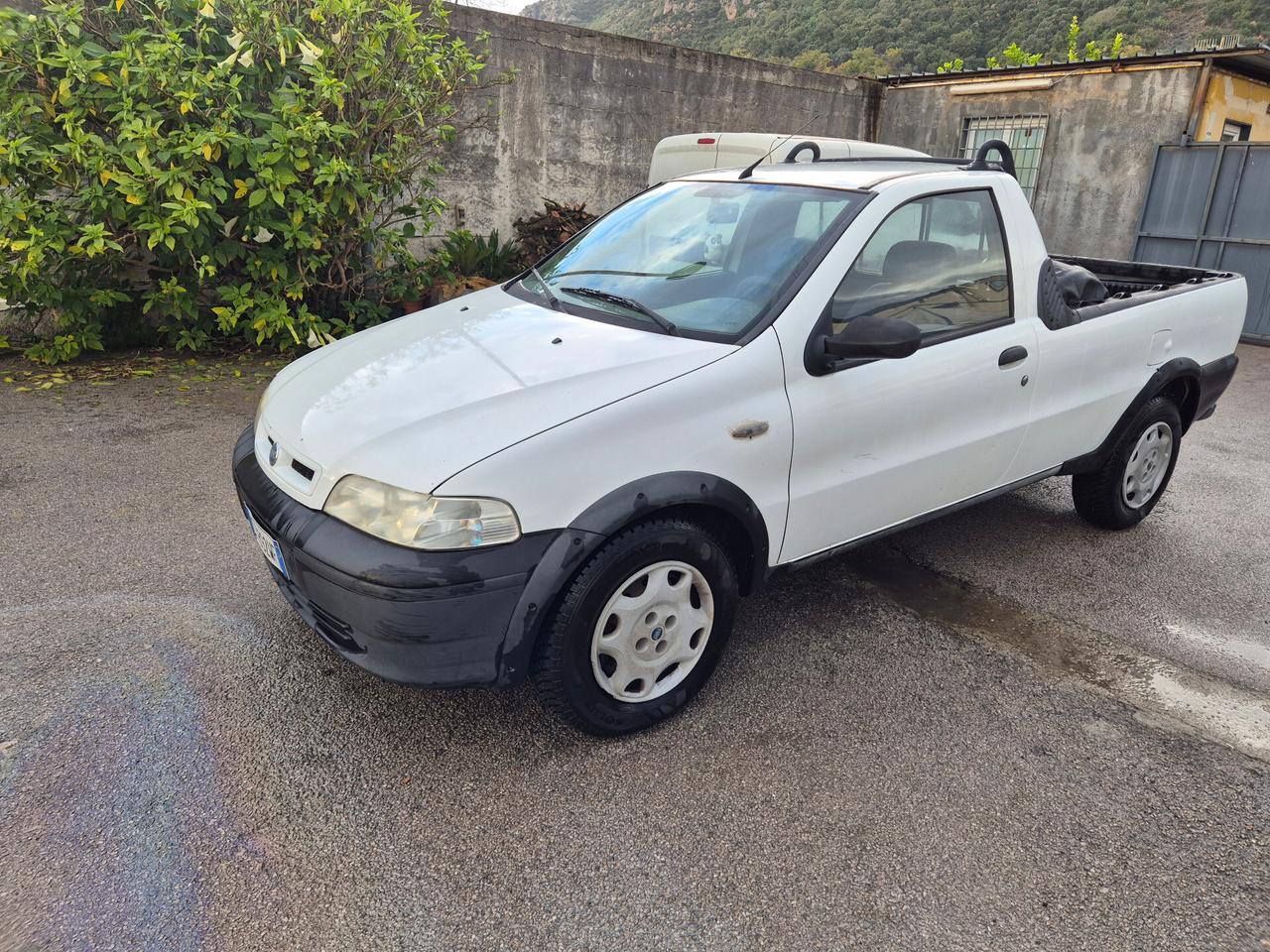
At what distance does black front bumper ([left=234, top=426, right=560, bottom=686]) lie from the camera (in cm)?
220

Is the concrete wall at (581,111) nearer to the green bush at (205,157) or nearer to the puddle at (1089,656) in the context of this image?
the green bush at (205,157)

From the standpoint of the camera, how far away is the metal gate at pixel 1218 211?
9570mm

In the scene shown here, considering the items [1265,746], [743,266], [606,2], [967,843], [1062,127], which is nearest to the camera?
[967,843]

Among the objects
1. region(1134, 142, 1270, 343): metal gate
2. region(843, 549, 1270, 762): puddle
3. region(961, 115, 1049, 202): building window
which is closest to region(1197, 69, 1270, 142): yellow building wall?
region(1134, 142, 1270, 343): metal gate

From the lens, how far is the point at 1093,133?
10.6 meters

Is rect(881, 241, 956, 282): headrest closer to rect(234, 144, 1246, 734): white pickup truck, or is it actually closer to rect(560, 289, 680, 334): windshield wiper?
rect(234, 144, 1246, 734): white pickup truck

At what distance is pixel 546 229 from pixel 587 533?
721 cm

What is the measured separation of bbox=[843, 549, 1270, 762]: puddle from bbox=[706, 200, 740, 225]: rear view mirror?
167cm

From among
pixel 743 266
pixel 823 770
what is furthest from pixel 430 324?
pixel 823 770

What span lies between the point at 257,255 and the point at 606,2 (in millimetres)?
33872

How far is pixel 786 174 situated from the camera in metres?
3.41

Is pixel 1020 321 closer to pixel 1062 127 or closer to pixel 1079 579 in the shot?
pixel 1079 579

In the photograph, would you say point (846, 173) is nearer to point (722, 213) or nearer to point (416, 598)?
point (722, 213)

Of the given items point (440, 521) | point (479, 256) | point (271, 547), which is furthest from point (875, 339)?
point (479, 256)
